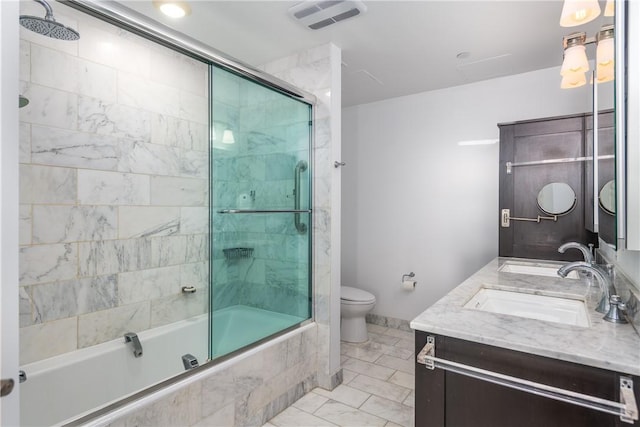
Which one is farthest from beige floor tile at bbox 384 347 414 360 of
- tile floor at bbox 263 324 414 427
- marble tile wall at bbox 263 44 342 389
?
marble tile wall at bbox 263 44 342 389

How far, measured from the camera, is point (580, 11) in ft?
4.52

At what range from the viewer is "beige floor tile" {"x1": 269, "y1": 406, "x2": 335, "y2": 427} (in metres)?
2.00

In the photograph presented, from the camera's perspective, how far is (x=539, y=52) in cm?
255

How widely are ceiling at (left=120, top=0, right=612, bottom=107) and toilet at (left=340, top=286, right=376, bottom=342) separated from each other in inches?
78.1

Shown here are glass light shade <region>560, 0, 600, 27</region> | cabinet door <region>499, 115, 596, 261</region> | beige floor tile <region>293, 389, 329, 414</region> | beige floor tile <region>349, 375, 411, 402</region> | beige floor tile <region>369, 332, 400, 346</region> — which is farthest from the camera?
Result: beige floor tile <region>369, 332, 400, 346</region>

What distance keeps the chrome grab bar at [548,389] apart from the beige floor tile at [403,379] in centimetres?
142

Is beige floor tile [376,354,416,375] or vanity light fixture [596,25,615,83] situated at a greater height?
vanity light fixture [596,25,615,83]

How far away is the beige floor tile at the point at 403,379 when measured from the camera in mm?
2455

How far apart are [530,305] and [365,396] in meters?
1.26

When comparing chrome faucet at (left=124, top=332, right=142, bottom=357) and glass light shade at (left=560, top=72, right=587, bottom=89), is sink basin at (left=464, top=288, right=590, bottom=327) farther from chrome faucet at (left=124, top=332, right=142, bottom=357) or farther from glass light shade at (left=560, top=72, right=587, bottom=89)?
chrome faucet at (left=124, top=332, right=142, bottom=357)

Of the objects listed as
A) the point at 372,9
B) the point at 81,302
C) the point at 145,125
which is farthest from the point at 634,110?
the point at 81,302

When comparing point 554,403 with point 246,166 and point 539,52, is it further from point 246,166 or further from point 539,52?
point 539,52

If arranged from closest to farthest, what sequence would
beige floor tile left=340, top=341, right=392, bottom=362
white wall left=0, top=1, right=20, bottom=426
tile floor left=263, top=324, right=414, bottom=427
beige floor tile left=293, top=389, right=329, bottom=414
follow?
1. white wall left=0, top=1, right=20, bottom=426
2. tile floor left=263, top=324, right=414, bottom=427
3. beige floor tile left=293, top=389, right=329, bottom=414
4. beige floor tile left=340, top=341, right=392, bottom=362

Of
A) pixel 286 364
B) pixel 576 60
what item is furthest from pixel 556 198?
pixel 286 364
